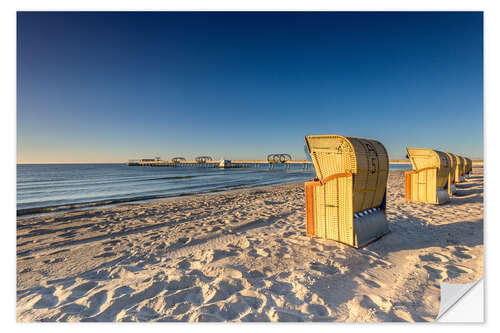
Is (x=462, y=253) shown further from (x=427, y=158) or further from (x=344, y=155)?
(x=427, y=158)

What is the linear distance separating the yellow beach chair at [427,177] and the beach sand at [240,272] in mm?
1803

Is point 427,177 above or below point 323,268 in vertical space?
above

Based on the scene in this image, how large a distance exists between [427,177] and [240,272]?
7.69 metres

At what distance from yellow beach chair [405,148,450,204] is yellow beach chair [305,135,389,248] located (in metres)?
4.57

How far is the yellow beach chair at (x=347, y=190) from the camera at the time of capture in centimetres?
362

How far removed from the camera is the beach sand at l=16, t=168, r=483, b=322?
7.32ft

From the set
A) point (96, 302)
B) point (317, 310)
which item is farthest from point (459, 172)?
point (96, 302)

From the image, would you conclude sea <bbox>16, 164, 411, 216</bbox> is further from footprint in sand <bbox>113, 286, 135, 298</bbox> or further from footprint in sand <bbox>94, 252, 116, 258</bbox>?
footprint in sand <bbox>113, 286, 135, 298</bbox>

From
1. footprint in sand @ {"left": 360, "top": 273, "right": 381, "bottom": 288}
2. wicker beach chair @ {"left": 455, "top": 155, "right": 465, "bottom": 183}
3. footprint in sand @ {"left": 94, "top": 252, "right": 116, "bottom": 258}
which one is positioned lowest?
footprint in sand @ {"left": 94, "top": 252, "right": 116, "bottom": 258}

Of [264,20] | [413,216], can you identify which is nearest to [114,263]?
[264,20]

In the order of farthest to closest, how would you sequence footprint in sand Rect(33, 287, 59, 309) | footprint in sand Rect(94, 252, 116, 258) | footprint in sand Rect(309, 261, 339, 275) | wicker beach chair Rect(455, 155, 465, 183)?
wicker beach chair Rect(455, 155, 465, 183), footprint in sand Rect(94, 252, 116, 258), footprint in sand Rect(309, 261, 339, 275), footprint in sand Rect(33, 287, 59, 309)

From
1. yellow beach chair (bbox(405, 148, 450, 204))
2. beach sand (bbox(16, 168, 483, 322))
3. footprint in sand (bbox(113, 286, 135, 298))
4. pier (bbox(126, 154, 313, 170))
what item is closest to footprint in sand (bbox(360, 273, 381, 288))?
beach sand (bbox(16, 168, 483, 322))

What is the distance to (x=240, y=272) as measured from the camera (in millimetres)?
3006
